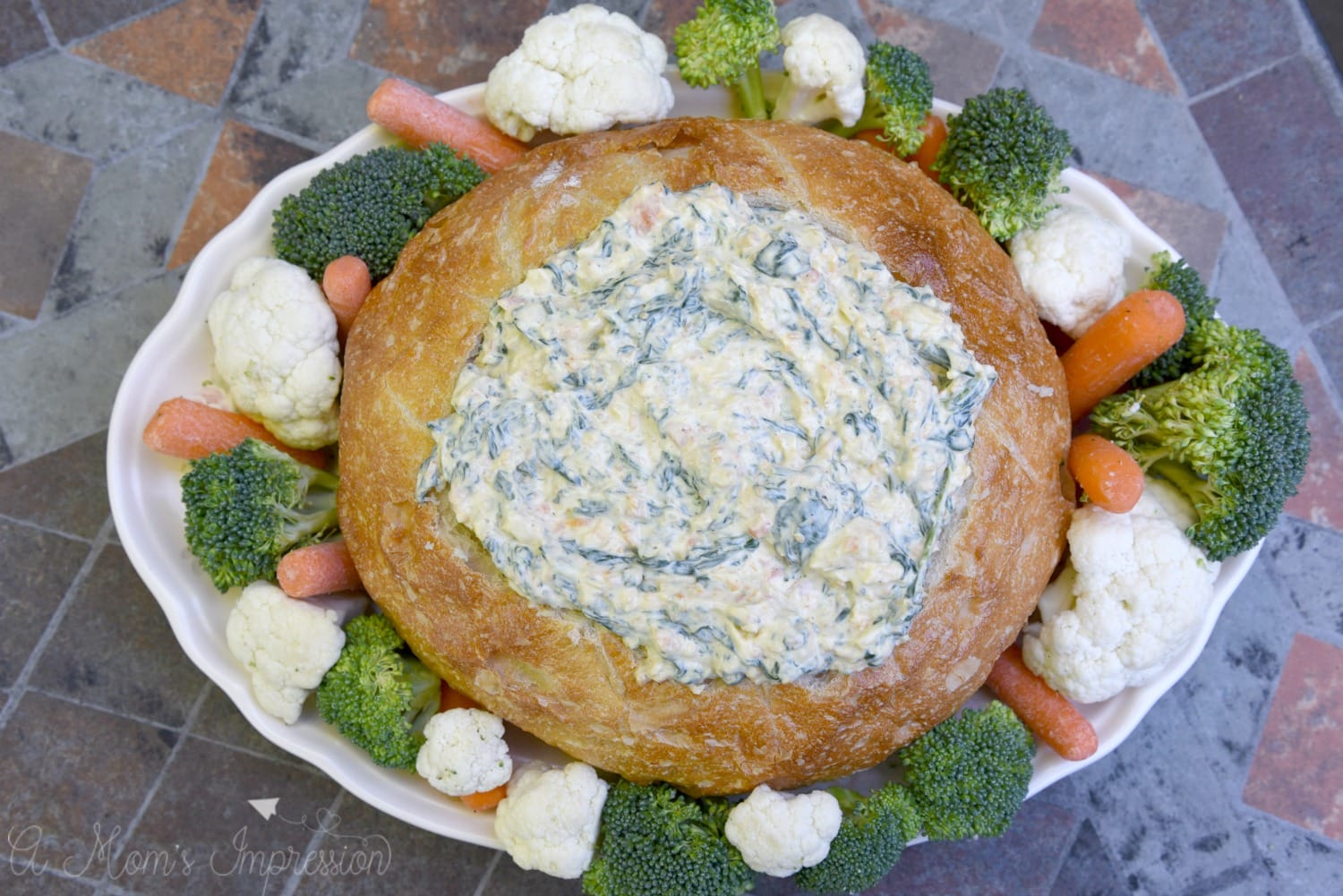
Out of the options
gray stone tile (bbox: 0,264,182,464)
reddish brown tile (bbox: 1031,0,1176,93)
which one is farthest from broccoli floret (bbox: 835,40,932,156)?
gray stone tile (bbox: 0,264,182,464)

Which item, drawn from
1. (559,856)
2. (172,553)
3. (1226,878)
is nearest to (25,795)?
(172,553)

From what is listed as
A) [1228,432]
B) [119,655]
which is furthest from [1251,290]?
[119,655]

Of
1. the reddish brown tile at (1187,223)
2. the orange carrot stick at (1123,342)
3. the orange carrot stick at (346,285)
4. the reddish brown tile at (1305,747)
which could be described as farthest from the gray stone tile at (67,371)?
the reddish brown tile at (1305,747)

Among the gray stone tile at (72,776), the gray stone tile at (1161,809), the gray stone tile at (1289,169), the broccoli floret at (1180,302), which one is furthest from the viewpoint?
the gray stone tile at (1289,169)

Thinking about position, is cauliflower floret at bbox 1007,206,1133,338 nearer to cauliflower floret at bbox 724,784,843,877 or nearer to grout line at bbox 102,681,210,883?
cauliflower floret at bbox 724,784,843,877

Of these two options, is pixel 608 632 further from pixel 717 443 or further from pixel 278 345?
pixel 278 345

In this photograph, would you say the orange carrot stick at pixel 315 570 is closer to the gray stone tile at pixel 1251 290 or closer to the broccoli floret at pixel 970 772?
the broccoli floret at pixel 970 772

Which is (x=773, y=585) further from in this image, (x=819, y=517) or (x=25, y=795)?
(x=25, y=795)
